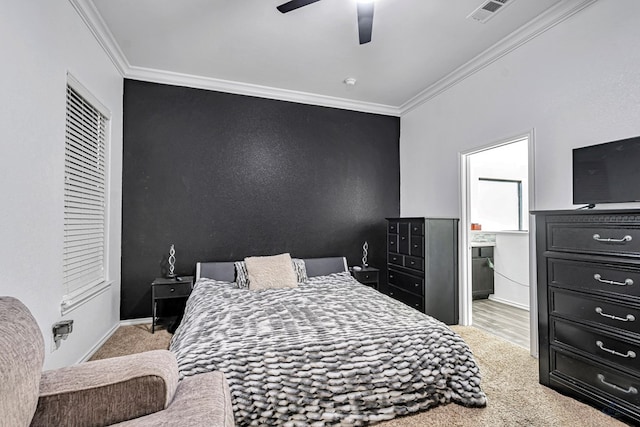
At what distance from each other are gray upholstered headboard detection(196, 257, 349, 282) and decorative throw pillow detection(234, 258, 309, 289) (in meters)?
0.12

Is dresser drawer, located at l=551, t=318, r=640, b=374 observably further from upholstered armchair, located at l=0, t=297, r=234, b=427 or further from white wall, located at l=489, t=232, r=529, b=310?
white wall, located at l=489, t=232, r=529, b=310

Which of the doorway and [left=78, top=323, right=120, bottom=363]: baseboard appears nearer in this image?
[left=78, top=323, right=120, bottom=363]: baseboard

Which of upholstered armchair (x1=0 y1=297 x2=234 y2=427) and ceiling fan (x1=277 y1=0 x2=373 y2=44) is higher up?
ceiling fan (x1=277 y1=0 x2=373 y2=44)

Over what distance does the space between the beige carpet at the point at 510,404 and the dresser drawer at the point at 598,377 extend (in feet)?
0.50

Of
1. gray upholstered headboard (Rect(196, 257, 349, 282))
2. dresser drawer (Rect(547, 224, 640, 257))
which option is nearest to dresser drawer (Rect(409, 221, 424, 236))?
gray upholstered headboard (Rect(196, 257, 349, 282))

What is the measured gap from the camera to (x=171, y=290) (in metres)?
3.51

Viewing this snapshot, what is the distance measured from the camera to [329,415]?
5.83 ft

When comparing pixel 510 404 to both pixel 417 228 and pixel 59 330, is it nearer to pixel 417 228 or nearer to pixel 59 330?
pixel 417 228

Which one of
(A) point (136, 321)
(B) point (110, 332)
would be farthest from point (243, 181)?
(B) point (110, 332)

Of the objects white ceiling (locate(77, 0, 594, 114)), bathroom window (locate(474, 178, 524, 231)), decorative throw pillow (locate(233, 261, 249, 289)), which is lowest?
decorative throw pillow (locate(233, 261, 249, 289))

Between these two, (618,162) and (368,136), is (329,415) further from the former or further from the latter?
(368,136)

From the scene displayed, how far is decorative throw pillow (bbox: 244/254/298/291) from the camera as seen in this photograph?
11.4 ft

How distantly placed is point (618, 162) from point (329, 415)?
249 cm

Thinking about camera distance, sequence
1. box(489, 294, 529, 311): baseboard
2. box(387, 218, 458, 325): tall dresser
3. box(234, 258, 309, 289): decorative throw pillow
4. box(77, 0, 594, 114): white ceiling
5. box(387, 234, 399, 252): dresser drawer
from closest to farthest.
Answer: box(77, 0, 594, 114): white ceiling → box(234, 258, 309, 289): decorative throw pillow → box(387, 218, 458, 325): tall dresser → box(387, 234, 399, 252): dresser drawer → box(489, 294, 529, 311): baseboard
